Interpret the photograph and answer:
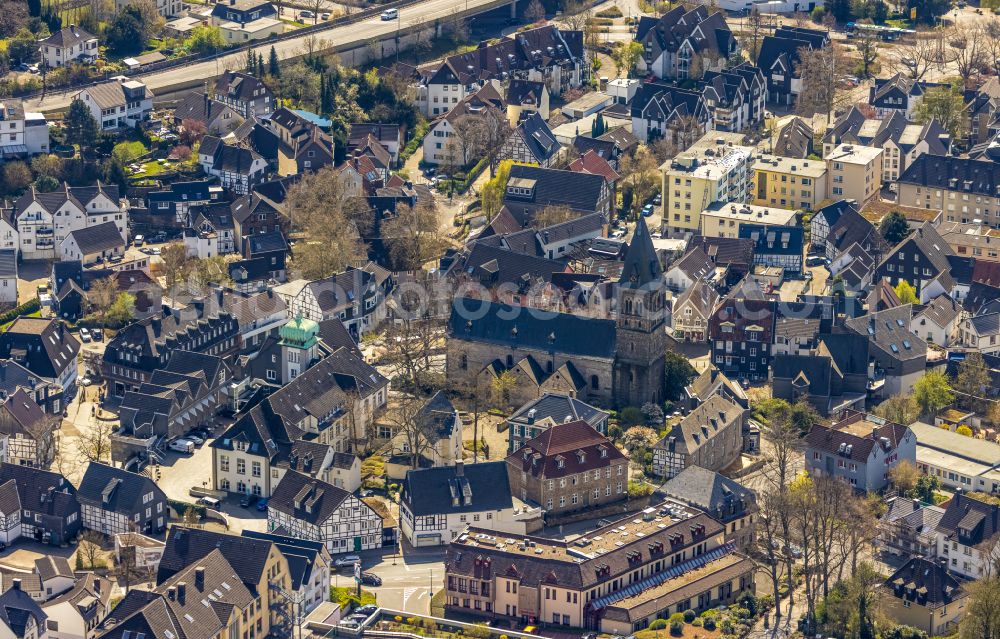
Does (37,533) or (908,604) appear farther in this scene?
(37,533)

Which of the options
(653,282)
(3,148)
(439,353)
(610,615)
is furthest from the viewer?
(3,148)

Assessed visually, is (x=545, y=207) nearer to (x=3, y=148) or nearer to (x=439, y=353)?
(x=439, y=353)

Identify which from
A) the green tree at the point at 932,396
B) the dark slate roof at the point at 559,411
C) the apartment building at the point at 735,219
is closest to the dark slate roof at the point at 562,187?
the apartment building at the point at 735,219

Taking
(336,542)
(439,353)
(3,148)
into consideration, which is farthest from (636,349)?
(3,148)

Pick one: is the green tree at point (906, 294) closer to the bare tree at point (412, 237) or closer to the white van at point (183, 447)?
the bare tree at point (412, 237)

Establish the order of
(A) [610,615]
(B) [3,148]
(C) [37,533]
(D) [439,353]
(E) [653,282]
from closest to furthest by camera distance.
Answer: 1. (A) [610,615]
2. (C) [37,533]
3. (E) [653,282]
4. (D) [439,353]
5. (B) [3,148]

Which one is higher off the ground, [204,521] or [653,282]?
[653,282]
